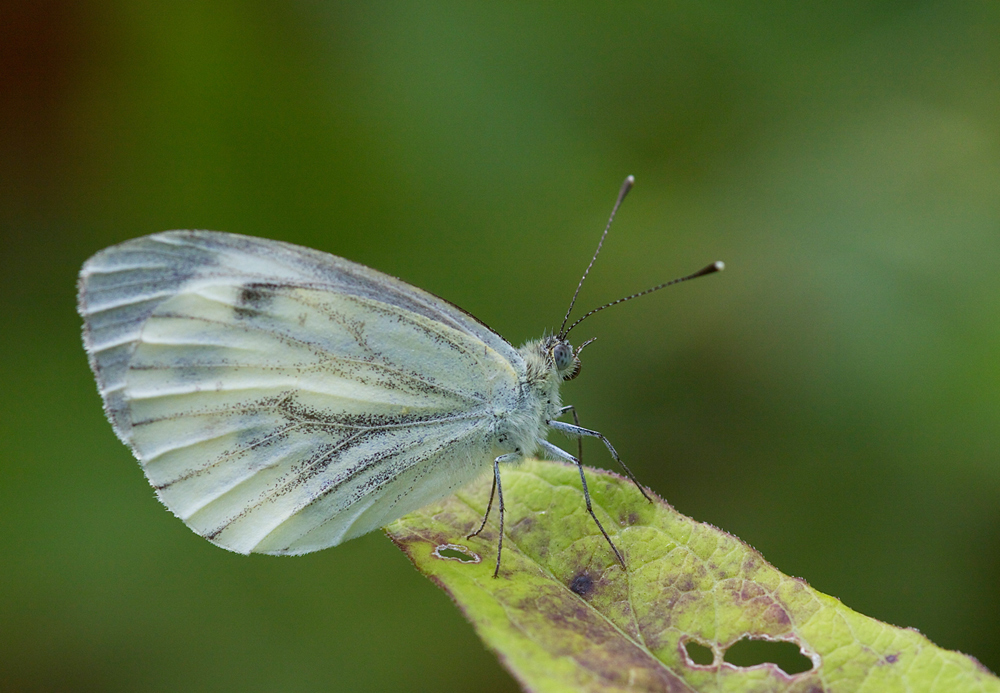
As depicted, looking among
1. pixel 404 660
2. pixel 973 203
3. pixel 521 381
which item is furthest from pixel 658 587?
pixel 973 203

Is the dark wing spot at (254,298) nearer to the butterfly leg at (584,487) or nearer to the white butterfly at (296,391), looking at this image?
the white butterfly at (296,391)

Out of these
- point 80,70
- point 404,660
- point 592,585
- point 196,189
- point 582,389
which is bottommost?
point 404,660

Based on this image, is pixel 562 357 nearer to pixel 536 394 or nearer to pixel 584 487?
pixel 536 394

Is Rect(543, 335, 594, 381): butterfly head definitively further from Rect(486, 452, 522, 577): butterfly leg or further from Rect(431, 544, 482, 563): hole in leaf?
Rect(431, 544, 482, 563): hole in leaf

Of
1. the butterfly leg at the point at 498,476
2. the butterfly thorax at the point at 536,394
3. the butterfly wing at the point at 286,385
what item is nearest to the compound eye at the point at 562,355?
the butterfly thorax at the point at 536,394

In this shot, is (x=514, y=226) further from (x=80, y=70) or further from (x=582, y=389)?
(x=80, y=70)

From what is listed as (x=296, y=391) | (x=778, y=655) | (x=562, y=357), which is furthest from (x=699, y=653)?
(x=296, y=391)
